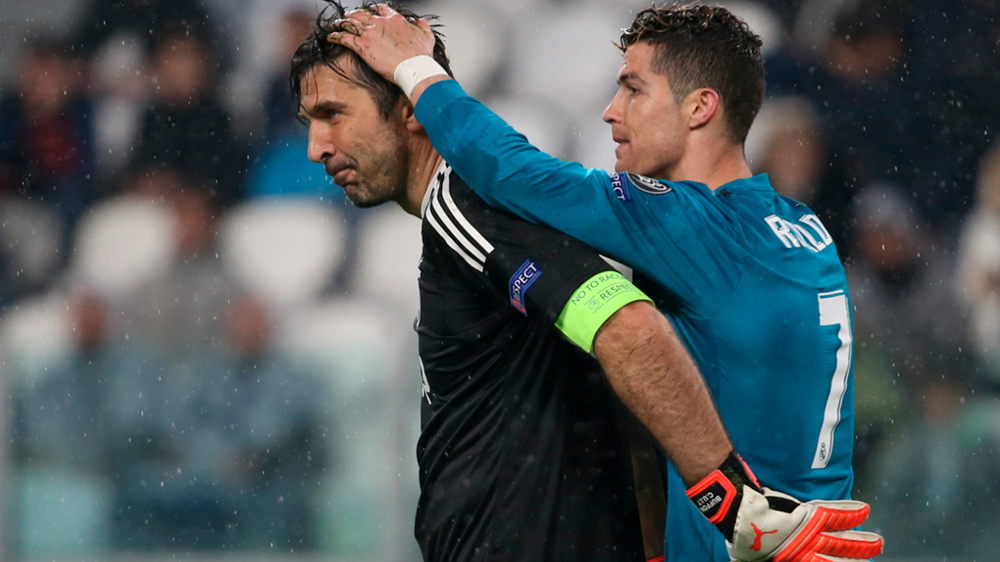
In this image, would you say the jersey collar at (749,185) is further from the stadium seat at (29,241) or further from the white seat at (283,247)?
the stadium seat at (29,241)

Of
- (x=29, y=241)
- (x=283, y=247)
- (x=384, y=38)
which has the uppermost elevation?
(x=384, y=38)

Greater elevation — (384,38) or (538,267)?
(384,38)

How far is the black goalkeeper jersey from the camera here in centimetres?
160

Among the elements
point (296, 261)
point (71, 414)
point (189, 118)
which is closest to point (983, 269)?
point (296, 261)

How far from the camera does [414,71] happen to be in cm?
176

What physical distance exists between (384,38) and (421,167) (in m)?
0.27

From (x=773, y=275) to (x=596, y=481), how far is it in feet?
1.66

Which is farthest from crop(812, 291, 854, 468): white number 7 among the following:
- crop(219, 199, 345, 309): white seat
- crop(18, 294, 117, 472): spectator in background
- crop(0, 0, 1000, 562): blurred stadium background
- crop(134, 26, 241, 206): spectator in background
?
crop(18, 294, 117, 472): spectator in background

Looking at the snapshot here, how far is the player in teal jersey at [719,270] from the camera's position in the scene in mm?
1584

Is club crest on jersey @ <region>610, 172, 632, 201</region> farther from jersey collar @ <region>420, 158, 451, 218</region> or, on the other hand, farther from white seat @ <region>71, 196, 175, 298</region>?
white seat @ <region>71, 196, 175, 298</region>

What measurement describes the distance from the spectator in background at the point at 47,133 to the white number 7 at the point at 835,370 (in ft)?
13.2

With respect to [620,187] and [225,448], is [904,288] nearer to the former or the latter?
[225,448]

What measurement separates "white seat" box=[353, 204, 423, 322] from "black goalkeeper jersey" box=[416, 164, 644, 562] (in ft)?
9.13

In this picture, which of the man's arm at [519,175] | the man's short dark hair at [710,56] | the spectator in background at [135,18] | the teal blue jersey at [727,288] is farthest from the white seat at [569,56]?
the man's arm at [519,175]
